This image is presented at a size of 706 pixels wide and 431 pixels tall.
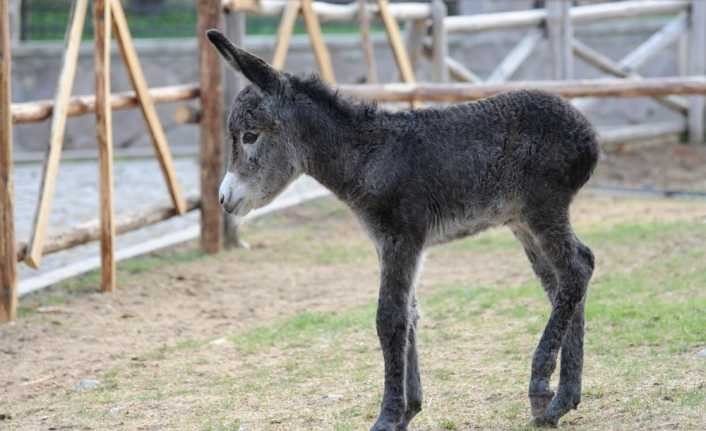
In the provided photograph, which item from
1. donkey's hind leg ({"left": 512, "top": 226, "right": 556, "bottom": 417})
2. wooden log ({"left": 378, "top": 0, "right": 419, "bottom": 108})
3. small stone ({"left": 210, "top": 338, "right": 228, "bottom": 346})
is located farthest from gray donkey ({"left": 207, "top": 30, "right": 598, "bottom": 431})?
wooden log ({"left": 378, "top": 0, "right": 419, "bottom": 108})

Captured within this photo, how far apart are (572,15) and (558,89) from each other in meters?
4.64

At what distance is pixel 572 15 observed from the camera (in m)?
14.7

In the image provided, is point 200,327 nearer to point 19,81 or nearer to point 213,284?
point 213,284

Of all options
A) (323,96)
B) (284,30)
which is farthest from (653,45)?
(323,96)

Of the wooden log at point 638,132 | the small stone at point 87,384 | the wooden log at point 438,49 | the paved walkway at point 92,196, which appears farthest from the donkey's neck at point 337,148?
the wooden log at point 638,132

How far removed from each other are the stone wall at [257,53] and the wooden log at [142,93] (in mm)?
7053

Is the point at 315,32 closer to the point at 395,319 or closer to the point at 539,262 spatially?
the point at 539,262

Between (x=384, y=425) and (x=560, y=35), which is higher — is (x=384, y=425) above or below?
below

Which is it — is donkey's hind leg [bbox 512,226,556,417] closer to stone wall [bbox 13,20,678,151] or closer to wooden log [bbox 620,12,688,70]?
wooden log [bbox 620,12,688,70]

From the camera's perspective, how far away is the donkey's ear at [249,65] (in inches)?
199

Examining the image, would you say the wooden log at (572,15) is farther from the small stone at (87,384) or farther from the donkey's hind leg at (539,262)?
the donkey's hind leg at (539,262)

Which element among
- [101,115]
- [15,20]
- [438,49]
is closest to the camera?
[101,115]

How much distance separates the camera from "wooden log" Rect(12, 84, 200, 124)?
7902 mm

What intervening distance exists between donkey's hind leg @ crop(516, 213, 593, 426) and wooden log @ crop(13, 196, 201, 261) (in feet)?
13.4
